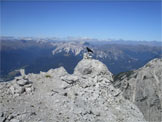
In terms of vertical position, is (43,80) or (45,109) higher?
(43,80)

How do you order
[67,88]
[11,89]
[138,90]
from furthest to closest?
Answer: [138,90] < [67,88] < [11,89]

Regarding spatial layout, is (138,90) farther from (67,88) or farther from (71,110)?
(71,110)

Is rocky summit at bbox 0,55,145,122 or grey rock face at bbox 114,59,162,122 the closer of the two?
rocky summit at bbox 0,55,145,122

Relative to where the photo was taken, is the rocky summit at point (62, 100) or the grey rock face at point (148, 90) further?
the grey rock face at point (148, 90)

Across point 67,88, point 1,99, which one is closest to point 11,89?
point 1,99

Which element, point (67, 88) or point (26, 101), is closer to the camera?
point (26, 101)
